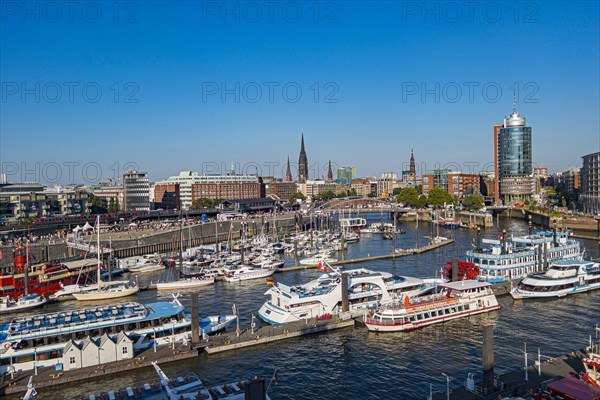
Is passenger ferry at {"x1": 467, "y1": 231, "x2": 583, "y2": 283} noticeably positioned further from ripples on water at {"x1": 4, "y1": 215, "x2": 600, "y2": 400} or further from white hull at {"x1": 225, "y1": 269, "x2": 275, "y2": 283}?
white hull at {"x1": 225, "y1": 269, "x2": 275, "y2": 283}

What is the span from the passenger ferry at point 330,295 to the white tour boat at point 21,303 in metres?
20.3

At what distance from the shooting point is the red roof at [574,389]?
1692 centimetres

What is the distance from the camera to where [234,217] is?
10469 centimetres

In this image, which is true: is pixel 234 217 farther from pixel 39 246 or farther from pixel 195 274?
pixel 195 274

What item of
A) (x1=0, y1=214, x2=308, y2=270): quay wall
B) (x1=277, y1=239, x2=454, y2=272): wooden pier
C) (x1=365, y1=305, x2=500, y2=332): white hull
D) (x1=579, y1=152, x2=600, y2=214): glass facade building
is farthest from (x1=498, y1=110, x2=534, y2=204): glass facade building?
(x1=365, y1=305, x2=500, y2=332): white hull

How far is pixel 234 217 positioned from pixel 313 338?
7582 cm

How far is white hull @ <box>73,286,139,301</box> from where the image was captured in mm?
42688

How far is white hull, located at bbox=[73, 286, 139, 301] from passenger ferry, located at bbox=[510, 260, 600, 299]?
33205mm

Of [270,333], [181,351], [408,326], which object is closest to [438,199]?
[408,326]

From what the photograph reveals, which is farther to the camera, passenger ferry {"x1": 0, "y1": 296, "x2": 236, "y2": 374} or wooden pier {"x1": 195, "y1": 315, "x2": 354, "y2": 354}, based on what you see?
wooden pier {"x1": 195, "y1": 315, "x2": 354, "y2": 354}

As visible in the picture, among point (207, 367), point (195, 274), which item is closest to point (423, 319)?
point (207, 367)

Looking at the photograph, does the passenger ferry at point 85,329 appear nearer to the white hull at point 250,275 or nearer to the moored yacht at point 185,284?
the moored yacht at point 185,284

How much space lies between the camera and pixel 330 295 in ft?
111

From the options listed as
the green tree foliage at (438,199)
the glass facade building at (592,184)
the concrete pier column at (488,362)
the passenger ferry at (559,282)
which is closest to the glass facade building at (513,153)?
the green tree foliage at (438,199)
